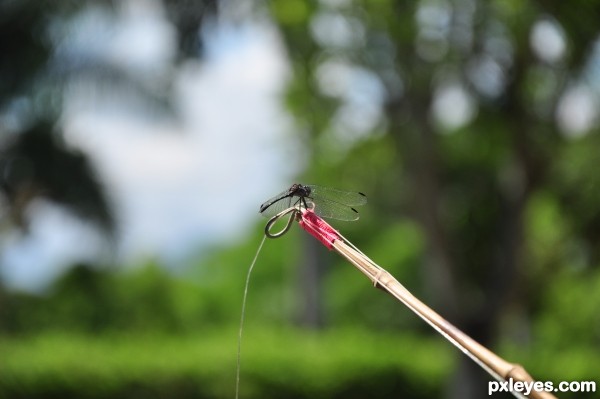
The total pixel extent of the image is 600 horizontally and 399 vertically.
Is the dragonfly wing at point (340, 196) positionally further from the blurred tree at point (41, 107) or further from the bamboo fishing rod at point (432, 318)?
the blurred tree at point (41, 107)

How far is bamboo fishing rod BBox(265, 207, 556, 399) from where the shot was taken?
859mm

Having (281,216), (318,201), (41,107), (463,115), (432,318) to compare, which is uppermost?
(41,107)

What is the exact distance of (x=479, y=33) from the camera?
8.03m

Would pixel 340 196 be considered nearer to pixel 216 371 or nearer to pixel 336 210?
pixel 336 210

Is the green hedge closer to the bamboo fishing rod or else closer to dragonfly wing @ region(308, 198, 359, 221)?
dragonfly wing @ region(308, 198, 359, 221)

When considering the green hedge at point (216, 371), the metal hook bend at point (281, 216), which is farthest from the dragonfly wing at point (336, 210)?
the green hedge at point (216, 371)

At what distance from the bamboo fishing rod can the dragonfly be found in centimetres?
8

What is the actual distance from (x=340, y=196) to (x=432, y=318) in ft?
2.06

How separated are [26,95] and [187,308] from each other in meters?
10.4

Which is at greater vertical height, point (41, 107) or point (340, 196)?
point (41, 107)

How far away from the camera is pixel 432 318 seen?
0.90 m

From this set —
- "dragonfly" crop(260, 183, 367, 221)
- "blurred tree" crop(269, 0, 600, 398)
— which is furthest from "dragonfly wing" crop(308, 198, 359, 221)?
"blurred tree" crop(269, 0, 600, 398)

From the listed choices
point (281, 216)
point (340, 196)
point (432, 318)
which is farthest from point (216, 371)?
point (432, 318)

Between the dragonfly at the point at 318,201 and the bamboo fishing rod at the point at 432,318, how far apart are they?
0.28 feet
